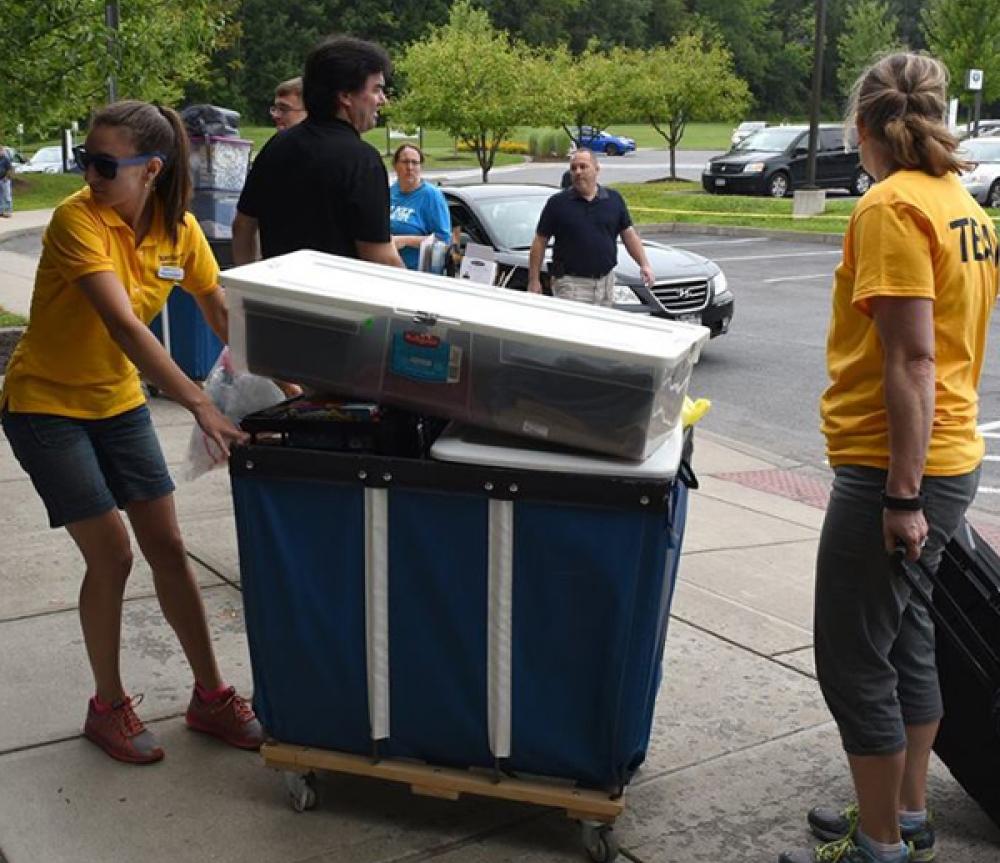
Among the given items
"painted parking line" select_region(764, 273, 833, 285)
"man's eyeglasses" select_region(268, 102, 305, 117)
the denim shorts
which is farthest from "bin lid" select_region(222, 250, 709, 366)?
"painted parking line" select_region(764, 273, 833, 285)

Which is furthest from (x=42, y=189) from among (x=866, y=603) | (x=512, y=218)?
(x=866, y=603)

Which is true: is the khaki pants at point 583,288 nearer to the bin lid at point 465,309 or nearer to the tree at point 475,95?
the bin lid at point 465,309

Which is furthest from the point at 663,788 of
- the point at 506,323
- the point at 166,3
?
the point at 166,3

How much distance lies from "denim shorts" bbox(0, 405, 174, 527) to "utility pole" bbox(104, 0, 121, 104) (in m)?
7.45

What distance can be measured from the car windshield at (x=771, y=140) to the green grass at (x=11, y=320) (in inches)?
966

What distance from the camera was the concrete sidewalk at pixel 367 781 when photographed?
3.33m

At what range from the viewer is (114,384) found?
11.8 ft

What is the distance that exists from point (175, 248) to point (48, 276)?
1.10 ft

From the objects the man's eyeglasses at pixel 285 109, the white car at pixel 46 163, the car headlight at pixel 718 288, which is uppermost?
Answer: the man's eyeglasses at pixel 285 109

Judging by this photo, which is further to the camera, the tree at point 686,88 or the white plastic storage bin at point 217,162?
the tree at point 686,88

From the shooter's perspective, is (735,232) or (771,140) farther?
(771,140)

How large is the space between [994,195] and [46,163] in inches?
1137

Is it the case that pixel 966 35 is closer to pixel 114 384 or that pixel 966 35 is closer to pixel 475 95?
pixel 475 95

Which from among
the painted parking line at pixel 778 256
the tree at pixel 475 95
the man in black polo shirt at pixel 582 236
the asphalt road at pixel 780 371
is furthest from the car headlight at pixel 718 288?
the tree at pixel 475 95
